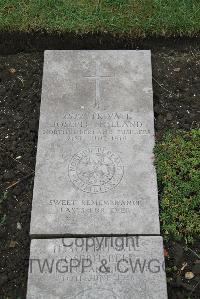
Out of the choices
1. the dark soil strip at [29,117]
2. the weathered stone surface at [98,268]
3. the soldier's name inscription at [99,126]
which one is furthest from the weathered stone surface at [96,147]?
the dark soil strip at [29,117]

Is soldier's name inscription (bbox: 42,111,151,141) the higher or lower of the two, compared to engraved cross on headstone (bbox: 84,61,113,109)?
lower

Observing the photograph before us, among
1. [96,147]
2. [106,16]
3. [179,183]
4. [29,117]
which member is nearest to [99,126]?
[96,147]

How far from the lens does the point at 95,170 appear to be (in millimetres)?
4258

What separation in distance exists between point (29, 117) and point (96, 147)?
0.84 m

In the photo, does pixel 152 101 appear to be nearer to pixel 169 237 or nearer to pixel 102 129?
pixel 102 129

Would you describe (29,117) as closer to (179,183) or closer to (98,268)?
(179,183)

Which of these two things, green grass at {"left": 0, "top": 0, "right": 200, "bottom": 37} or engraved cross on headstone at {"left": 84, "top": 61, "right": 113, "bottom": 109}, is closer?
engraved cross on headstone at {"left": 84, "top": 61, "right": 113, "bottom": 109}

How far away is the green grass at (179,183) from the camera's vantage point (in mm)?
4121

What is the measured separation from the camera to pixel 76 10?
5.46m

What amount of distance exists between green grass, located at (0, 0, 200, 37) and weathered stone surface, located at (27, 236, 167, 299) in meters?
2.38

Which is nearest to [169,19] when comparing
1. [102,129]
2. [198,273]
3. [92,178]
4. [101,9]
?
[101,9]

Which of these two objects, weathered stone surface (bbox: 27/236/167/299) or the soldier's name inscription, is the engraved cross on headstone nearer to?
the soldier's name inscription

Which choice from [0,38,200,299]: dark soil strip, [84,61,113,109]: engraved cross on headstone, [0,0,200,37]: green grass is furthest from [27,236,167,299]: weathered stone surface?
[0,0,200,37]: green grass

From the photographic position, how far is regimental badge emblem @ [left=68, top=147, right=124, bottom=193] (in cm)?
419
